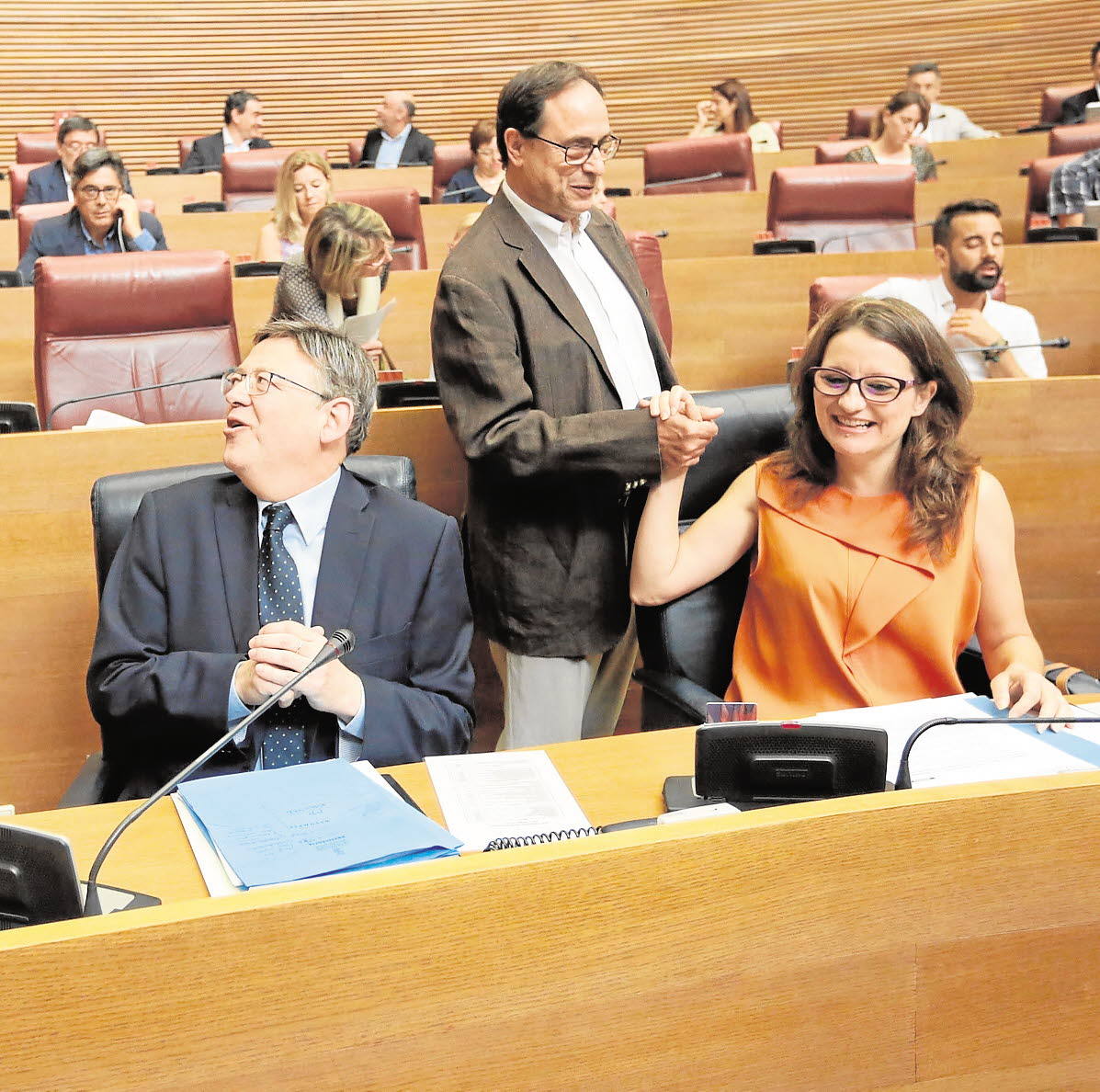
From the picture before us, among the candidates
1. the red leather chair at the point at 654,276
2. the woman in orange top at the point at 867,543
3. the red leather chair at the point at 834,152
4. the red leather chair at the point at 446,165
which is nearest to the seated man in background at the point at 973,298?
the red leather chair at the point at 654,276

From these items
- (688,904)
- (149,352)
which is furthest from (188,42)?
(688,904)

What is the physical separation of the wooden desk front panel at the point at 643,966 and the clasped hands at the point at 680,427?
94 centimetres

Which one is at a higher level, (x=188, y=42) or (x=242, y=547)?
(x=188, y=42)

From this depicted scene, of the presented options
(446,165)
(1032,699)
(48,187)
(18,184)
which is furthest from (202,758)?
(446,165)

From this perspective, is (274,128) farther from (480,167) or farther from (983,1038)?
(983,1038)

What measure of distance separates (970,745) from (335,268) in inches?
Result: 79.9

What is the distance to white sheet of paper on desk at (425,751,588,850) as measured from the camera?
127 cm

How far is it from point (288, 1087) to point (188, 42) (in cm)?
979

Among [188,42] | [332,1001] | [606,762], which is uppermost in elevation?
[188,42]

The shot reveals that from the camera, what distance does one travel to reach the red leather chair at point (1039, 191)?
555cm

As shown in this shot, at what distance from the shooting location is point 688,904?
834mm

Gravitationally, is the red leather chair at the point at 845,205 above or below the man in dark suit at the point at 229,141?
below

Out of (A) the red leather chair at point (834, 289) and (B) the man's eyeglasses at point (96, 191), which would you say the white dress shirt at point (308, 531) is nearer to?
(A) the red leather chair at point (834, 289)

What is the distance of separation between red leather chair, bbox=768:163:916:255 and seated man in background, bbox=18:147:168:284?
2366mm
